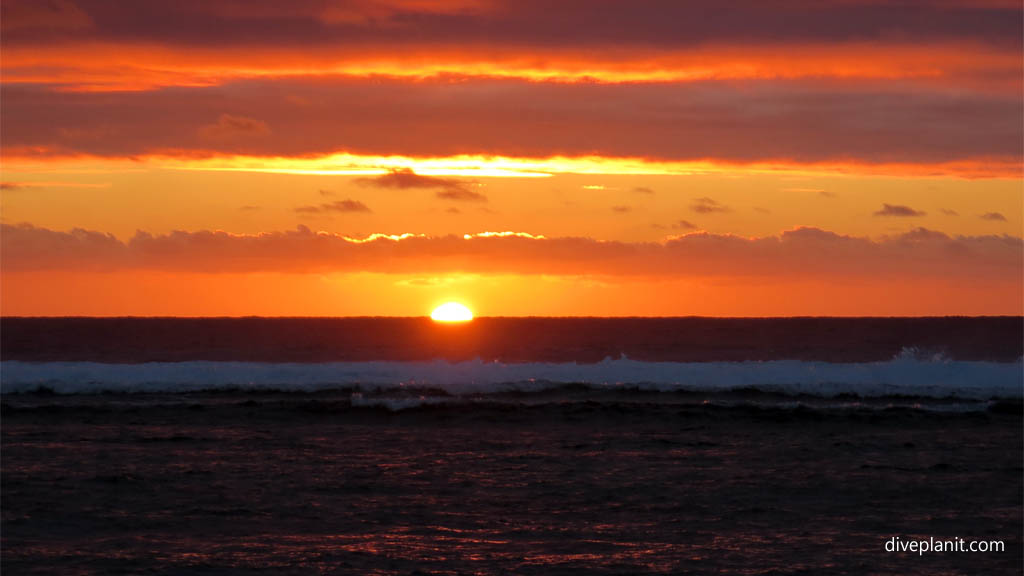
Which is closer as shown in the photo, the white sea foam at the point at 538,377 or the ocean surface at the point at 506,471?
the ocean surface at the point at 506,471

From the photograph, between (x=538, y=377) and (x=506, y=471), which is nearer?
(x=506, y=471)

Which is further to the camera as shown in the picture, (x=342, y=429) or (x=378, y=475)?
(x=342, y=429)

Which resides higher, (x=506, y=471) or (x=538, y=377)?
(x=538, y=377)

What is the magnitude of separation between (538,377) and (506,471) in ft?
63.2

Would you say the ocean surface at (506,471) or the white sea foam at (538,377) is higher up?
the white sea foam at (538,377)

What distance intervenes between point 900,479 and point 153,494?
1335 cm

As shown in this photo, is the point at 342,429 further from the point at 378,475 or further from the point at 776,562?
the point at 776,562

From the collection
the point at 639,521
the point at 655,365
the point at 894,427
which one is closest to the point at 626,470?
the point at 639,521

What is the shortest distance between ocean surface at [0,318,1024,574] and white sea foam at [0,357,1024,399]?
178 millimetres

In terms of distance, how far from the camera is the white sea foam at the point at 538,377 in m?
34.5

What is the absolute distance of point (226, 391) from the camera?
33.9m

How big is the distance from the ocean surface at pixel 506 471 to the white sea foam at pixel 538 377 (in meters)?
0.18

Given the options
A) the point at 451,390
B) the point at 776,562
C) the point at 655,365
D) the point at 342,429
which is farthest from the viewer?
the point at 655,365

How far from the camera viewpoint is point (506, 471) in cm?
1953
